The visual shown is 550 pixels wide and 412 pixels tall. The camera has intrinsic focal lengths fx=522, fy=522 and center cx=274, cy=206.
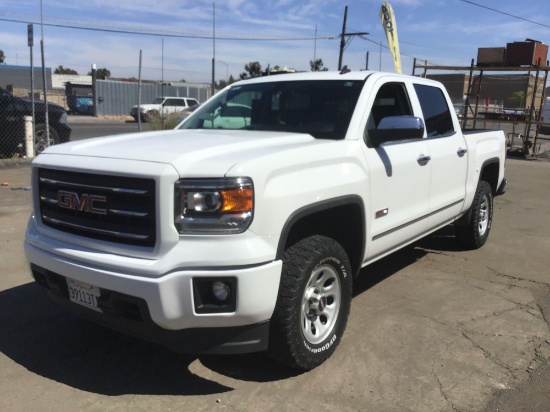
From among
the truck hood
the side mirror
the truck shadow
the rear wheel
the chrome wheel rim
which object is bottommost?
the truck shadow

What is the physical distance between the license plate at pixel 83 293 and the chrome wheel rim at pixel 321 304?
1224 millimetres

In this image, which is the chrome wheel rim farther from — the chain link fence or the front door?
the chain link fence

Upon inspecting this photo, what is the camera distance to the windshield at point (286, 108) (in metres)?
4.02

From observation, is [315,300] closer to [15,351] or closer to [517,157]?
[15,351]

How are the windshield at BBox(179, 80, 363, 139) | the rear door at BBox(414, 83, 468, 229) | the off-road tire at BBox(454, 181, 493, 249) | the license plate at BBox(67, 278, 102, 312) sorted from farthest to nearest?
the off-road tire at BBox(454, 181, 493, 249) < the rear door at BBox(414, 83, 468, 229) < the windshield at BBox(179, 80, 363, 139) < the license plate at BBox(67, 278, 102, 312)

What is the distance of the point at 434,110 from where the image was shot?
5.22 m

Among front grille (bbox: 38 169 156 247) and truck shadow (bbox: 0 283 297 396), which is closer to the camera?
front grille (bbox: 38 169 156 247)

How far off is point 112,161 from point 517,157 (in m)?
17.3

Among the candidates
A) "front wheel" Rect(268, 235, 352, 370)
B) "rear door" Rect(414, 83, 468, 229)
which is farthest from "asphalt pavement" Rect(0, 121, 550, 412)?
"rear door" Rect(414, 83, 468, 229)

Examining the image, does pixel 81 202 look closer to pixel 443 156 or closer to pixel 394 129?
pixel 394 129

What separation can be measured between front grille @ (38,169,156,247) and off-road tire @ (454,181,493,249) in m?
4.34

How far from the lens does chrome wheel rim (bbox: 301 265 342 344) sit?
333 cm

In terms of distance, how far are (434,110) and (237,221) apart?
321 centimetres

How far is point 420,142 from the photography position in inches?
183
